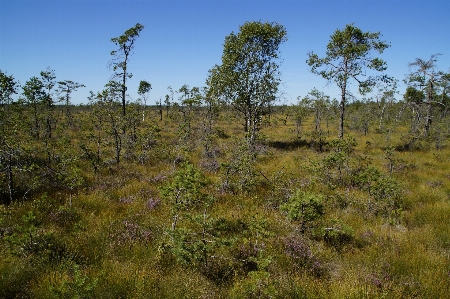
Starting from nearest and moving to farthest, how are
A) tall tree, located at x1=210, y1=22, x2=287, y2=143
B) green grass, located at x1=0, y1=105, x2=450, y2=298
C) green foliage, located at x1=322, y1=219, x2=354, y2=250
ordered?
green grass, located at x1=0, y1=105, x2=450, y2=298
green foliage, located at x1=322, y1=219, x2=354, y2=250
tall tree, located at x1=210, y1=22, x2=287, y2=143

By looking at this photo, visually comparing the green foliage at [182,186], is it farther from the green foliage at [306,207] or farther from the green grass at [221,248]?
the green foliage at [306,207]

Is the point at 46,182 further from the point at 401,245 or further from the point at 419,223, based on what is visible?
the point at 419,223

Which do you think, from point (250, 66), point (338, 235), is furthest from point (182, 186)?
point (250, 66)

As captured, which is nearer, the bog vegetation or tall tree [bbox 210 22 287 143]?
the bog vegetation

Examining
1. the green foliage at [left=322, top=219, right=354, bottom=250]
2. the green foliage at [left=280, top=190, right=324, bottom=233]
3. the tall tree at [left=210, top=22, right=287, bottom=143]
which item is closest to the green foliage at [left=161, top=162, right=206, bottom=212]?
the green foliage at [left=280, top=190, right=324, bottom=233]

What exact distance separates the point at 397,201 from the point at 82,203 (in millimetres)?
10338

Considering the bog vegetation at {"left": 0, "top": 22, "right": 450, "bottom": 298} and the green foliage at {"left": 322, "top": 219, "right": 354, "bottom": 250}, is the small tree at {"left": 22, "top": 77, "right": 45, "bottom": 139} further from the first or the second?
the green foliage at {"left": 322, "top": 219, "right": 354, "bottom": 250}

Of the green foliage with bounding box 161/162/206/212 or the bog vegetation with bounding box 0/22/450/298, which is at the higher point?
the green foliage with bounding box 161/162/206/212

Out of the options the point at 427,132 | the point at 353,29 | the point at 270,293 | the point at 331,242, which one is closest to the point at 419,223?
the point at 331,242

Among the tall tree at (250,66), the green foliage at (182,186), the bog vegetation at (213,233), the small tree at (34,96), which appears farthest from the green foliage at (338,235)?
the small tree at (34,96)

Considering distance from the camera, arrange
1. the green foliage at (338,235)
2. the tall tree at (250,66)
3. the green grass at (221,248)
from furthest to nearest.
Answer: the tall tree at (250,66), the green foliage at (338,235), the green grass at (221,248)

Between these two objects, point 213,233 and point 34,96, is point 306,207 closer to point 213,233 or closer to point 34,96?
point 213,233

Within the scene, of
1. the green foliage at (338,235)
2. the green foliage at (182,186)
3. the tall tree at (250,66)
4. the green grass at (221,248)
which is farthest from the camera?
the tall tree at (250,66)

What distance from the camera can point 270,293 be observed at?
12.3 feet
